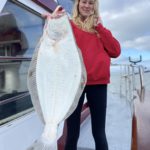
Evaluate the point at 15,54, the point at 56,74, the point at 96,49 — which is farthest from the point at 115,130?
the point at 56,74

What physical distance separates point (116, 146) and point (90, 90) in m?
0.95

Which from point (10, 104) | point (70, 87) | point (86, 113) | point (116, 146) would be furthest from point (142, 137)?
point (70, 87)

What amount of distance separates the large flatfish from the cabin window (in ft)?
2.07

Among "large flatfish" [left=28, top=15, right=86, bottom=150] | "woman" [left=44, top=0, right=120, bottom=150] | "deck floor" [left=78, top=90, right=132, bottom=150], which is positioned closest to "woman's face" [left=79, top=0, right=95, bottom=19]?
"woman" [left=44, top=0, right=120, bottom=150]

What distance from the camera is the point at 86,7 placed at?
2297 mm

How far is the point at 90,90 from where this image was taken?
239cm

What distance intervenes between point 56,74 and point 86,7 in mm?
620

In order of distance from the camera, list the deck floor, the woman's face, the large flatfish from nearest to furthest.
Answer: the large flatfish, the woman's face, the deck floor

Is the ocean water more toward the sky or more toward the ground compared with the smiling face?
more toward the ground

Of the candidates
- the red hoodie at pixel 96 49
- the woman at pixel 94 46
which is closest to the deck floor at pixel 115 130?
the woman at pixel 94 46

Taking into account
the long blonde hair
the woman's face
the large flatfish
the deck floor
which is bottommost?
the deck floor

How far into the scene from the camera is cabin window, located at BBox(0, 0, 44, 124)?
247 centimetres

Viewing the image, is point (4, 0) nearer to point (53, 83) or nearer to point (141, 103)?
point (53, 83)

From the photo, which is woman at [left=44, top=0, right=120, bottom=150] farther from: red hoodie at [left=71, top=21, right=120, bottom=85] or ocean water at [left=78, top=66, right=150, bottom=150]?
ocean water at [left=78, top=66, right=150, bottom=150]
